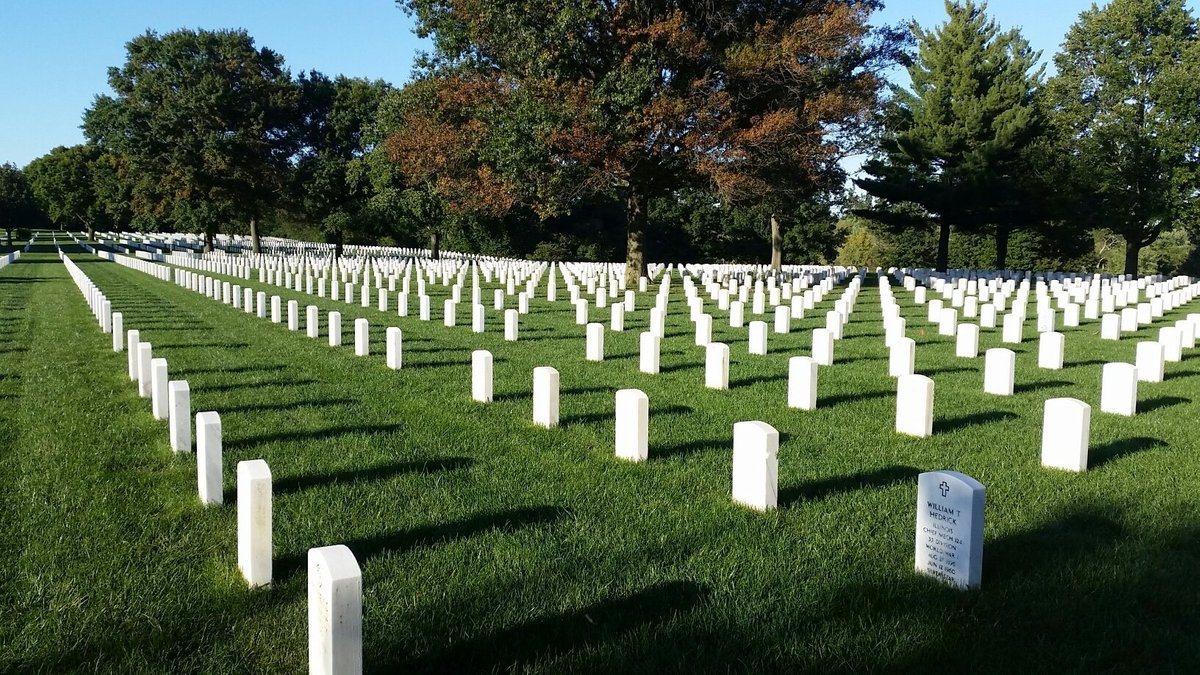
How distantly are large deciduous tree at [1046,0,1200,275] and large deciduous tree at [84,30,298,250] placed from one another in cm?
4003

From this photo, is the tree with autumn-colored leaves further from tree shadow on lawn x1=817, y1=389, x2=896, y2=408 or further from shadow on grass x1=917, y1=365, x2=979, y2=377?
tree shadow on lawn x1=817, y1=389, x2=896, y2=408

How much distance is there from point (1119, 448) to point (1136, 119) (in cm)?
3722

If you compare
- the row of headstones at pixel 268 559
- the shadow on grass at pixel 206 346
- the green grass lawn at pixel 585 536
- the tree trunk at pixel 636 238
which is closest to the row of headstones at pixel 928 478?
the green grass lawn at pixel 585 536

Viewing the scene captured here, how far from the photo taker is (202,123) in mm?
44781

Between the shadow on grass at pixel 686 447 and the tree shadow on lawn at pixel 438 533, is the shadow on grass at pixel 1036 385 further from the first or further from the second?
the tree shadow on lawn at pixel 438 533

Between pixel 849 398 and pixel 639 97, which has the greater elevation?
pixel 639 97

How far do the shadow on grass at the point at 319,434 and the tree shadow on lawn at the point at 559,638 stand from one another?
12.4ft

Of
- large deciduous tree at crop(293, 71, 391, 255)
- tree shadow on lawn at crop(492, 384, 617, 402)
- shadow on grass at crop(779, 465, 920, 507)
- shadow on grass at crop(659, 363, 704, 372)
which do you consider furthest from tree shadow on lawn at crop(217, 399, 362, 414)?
large deciduous tree at crop(293, 71, 391, 255)

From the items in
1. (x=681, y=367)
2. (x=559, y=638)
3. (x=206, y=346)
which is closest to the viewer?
(x=559, y=638)

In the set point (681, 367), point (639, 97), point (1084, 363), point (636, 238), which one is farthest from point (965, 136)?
point (681, 367)

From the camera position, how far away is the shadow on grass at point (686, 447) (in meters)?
6.71

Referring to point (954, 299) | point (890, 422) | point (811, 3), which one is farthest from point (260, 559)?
point (811, 3)

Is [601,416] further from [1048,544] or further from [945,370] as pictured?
[945,370]

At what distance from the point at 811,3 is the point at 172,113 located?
3454 centimetres
